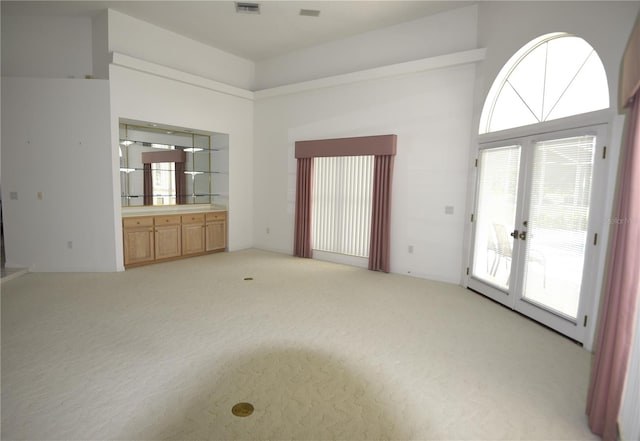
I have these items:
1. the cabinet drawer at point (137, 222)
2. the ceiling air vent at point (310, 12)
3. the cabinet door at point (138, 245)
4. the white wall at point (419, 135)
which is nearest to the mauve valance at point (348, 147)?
the white wall at point (419, 135)

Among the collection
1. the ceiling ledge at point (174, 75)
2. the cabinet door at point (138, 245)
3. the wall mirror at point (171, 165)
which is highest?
the ceiling ledge at point (174, 75)

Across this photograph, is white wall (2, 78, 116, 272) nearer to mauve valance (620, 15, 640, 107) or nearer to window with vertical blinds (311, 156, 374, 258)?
window with vertical blinds (311, 156, 374, 258)

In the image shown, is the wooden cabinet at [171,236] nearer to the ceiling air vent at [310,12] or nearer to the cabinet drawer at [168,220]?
the cabinet drawer at [168,220]

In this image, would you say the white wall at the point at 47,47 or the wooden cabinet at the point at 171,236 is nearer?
the white wall at the point at 47,47

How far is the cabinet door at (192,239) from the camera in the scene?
6.46 m

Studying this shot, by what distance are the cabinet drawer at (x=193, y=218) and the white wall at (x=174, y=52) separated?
102 inches

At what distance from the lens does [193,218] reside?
21.5ft

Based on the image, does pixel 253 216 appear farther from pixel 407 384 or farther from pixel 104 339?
pixel 407 384

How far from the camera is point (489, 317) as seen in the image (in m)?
3.94

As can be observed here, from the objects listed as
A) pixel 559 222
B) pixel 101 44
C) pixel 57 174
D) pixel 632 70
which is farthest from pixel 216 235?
pixel 632 70

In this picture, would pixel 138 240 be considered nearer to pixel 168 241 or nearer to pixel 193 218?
pixel 168 241

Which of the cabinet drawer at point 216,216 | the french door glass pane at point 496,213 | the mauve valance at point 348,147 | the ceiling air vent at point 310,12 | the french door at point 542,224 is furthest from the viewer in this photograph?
the cabinet drawer at point 216,216

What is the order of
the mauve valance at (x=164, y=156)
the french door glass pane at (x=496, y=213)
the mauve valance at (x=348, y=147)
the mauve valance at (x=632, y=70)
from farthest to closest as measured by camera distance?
the mauve valance at (x=164, y=156) < the mauve valance at (x=348, y=147) < the french door glass pane at (x=496, y=213) < the mauve valance at (x=632, y=70)

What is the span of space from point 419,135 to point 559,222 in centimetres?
238
